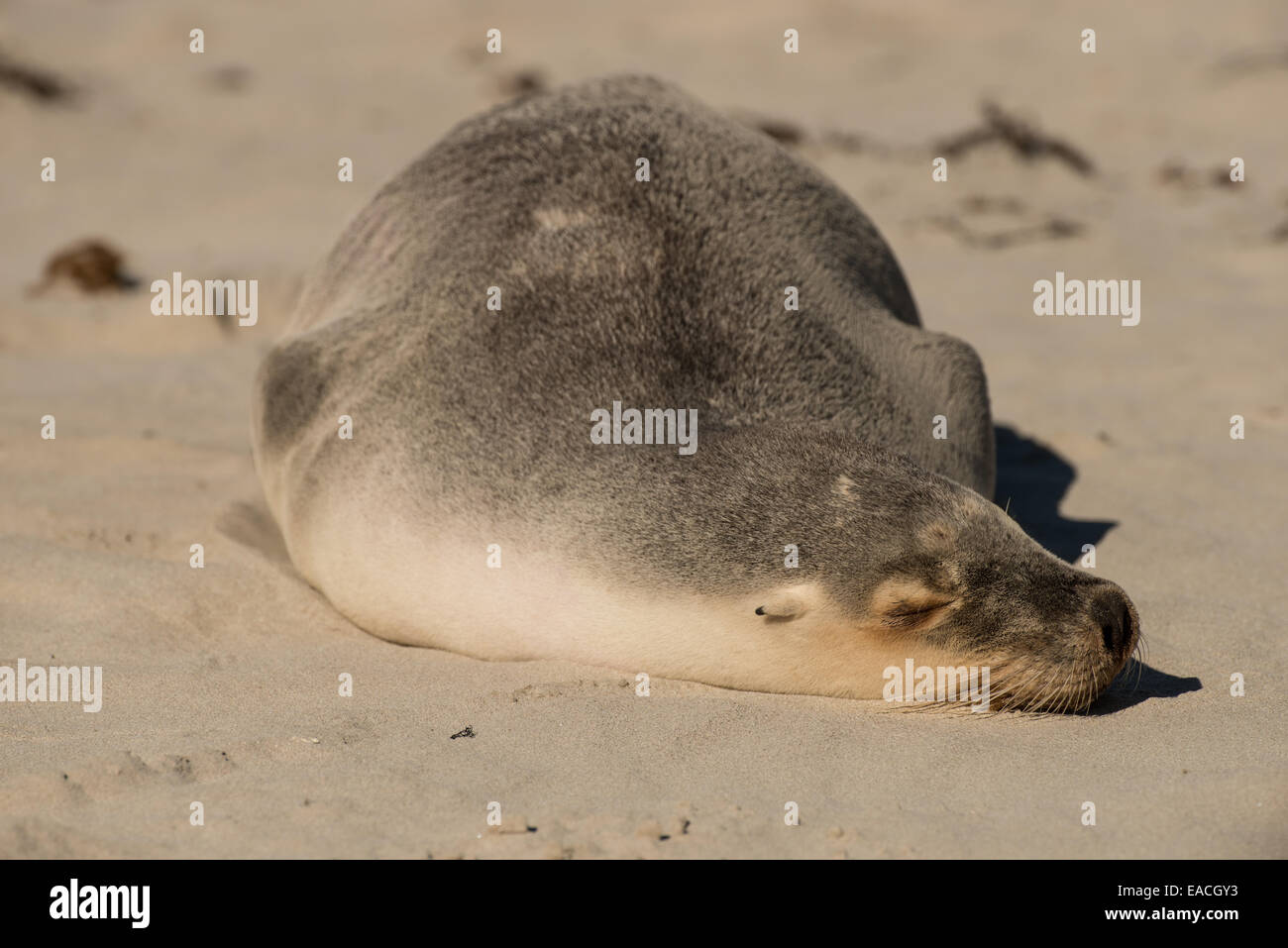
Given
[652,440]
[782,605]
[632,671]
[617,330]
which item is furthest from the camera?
[617,330]

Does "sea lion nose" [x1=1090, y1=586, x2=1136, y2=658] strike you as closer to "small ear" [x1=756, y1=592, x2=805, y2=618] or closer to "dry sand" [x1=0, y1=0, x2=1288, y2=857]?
"dry sand" [x1=0, y1=0, x2=1288, y2=857]

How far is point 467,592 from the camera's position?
Result: 411cm

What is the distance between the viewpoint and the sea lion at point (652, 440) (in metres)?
3.84

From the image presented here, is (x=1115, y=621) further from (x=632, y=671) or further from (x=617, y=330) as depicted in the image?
(x=617, y=330)

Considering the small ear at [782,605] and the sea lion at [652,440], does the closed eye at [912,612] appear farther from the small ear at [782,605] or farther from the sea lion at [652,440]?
the small ear at [782,605]

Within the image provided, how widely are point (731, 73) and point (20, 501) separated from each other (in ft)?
34.8

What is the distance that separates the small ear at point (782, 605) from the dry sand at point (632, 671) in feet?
0.78

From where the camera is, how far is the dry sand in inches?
125

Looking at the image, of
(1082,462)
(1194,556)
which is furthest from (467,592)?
(1082,462)

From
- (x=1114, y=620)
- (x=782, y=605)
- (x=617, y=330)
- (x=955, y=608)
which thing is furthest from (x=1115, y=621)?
(x=617, y=330)

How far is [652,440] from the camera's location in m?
4.12

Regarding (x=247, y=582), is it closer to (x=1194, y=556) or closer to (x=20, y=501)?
(x=20, y=501)

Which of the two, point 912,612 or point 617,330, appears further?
point 617,330

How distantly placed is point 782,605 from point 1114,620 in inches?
33.8
